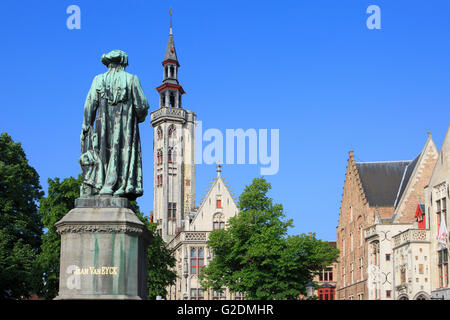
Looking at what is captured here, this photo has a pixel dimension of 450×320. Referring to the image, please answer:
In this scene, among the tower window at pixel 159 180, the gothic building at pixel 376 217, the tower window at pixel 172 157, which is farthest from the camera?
the tower window at pixel 159 180

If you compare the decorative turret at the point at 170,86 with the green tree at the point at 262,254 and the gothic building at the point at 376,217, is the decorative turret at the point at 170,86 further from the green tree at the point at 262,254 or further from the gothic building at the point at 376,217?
the green tree at the point at 262,254

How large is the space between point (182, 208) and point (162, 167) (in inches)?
254

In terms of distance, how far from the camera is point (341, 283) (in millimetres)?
67938

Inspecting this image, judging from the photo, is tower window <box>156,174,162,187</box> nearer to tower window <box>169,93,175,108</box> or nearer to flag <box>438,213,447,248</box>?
tower window <box>169,93,175,108</box>

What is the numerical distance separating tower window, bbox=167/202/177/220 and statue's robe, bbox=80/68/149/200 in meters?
75.9

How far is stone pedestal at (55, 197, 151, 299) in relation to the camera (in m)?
13.3

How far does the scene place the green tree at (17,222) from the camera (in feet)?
139

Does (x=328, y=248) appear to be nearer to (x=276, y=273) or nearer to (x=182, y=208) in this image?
(x=276, y=273)

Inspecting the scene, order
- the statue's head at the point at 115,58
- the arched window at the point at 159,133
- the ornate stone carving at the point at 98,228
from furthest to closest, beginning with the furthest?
the arched window at the point at 159,133
the statue's head at the point at 115,58
the ornate stone carving at the point at 98,228

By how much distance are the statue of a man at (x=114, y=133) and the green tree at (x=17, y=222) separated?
2969 cm

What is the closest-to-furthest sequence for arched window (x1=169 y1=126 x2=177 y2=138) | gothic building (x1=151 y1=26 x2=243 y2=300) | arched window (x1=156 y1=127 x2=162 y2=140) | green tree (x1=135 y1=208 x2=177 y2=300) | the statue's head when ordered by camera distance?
the statue's head < green tree (x1=135 y1=208 x2=177 y2=300) < gothic building (x1=151 y1=26 x2=243 y2=300) < arched window (x1=169 y1=126 x2=177 y2=138) < arched window (x1=156 y1=127 x2=162 y2=140)

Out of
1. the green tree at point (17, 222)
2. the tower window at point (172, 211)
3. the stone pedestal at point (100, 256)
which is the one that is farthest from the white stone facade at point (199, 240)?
the stone pedestal at point (100, 256)

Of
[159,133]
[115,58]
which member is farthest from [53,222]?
[159,133]

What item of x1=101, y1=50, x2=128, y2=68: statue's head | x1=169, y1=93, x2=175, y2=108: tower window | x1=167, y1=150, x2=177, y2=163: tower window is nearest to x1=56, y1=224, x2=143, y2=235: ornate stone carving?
x1=101, y1=50, x2=128, y2=68: statue's head
